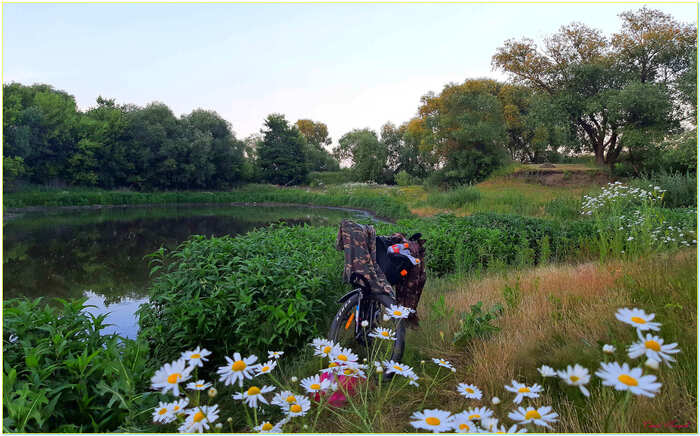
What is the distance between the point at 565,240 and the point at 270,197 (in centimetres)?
2651

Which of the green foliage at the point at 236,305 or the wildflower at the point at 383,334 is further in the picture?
the green foliage at the point at 236,305

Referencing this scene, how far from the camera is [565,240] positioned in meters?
6.27

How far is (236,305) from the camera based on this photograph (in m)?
3.01

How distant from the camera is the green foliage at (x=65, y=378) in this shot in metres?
2.01

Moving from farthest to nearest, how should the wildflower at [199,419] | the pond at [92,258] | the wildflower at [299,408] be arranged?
1. the pond at [92,258]
2. the wildflower at [299,408]
3. the wildflower at [199,419]

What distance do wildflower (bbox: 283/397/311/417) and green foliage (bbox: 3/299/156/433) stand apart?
1069mm

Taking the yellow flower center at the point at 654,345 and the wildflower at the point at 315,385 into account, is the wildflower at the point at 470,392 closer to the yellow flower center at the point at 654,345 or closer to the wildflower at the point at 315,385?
the wildflower at the point at 315,385

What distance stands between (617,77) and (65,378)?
22.5 m

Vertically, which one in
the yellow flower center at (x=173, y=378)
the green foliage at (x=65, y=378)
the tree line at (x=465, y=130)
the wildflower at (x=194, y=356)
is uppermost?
the tree line at (x=465, y=130)

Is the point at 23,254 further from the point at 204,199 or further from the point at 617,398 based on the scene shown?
the point at 204,199

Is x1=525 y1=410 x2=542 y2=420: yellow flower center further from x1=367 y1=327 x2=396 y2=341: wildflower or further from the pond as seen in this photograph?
the pond

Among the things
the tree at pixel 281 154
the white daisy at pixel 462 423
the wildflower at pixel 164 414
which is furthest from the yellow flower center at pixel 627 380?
the tree at pixel 281 154

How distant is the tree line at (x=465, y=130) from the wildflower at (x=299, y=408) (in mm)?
15862

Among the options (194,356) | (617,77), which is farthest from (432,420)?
(617,77)
